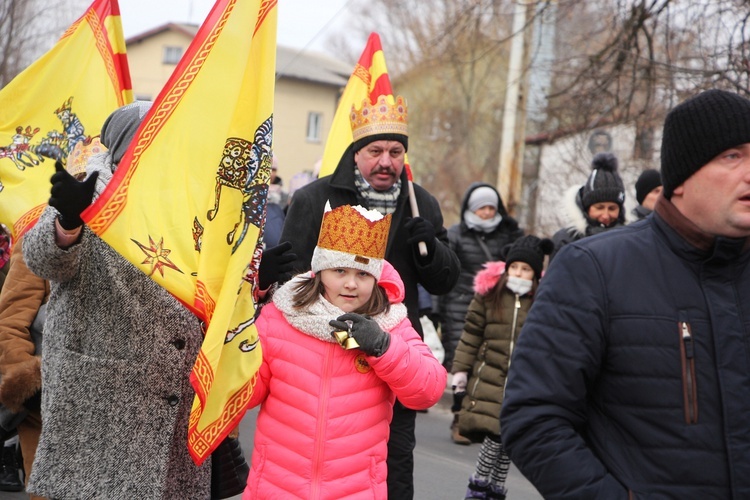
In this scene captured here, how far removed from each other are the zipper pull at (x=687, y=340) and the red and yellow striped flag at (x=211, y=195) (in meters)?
1.47

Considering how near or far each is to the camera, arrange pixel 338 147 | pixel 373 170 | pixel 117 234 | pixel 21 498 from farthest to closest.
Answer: pixel 338 147 < pixel 21 498 < pixel 373 170 < pixel 117 234

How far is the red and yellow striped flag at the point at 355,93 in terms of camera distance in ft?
22.4

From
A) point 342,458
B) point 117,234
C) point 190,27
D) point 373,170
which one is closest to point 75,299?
point 117,234

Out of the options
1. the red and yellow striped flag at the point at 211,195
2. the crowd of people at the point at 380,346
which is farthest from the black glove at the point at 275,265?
the red and yellow striped flag at the point at 211,195

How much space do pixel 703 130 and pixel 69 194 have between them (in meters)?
1.87

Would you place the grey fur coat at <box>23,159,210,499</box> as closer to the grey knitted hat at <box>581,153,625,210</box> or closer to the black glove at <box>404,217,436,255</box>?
the black glove at <box>404,217,436,255</box>

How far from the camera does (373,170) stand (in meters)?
5.04

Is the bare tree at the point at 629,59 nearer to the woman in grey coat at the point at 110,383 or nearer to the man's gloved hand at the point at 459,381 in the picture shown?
the man's gloved hand at the point at 459,381

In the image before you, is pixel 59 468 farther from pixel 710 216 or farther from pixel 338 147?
pixel 338 147

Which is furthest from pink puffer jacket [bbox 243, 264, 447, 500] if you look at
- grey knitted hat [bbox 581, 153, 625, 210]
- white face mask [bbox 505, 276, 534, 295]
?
grey knitted hat [bbox 581, 153, 625, 210]

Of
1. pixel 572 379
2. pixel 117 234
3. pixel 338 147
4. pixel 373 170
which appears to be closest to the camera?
pixel 572 379

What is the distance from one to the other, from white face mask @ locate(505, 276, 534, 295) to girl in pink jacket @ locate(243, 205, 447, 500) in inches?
120

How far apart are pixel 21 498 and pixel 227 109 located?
3.58 meters

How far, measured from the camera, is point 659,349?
2732 mm
